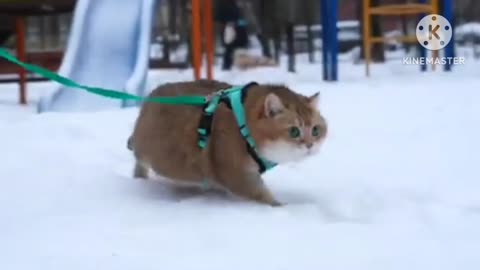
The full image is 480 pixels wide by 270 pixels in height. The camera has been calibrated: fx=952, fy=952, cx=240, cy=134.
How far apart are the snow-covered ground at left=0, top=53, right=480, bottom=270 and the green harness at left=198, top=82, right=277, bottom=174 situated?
15 centimetres

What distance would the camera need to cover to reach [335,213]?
2791mm


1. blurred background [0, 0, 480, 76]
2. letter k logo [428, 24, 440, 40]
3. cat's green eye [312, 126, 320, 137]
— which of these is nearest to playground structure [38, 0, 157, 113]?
letter k logo [428, 24, 440, 40]

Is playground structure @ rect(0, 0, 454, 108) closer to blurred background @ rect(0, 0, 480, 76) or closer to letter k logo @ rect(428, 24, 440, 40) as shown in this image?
letter k logo @ rect(428, 24, 440, 40)

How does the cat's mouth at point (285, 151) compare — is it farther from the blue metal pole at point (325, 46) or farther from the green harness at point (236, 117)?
the blue metal pole at point (325, 46)

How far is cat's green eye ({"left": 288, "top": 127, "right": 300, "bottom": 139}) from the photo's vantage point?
278 centimetres

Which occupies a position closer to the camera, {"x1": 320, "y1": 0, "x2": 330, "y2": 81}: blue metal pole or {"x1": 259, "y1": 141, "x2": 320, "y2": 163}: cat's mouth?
{"x1": 259, "y1": 141, "x2": 320, "y2": 163}: cat's mouth

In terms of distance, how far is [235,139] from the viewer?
9.40ft

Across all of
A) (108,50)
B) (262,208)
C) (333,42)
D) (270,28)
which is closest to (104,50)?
(108,50)

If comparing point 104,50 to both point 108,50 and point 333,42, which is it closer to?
point 108,50

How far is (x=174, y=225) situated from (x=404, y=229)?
632 millimetres

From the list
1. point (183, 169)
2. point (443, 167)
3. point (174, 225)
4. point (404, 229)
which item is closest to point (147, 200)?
point (183, 169)

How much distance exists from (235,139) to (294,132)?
191 millimetres

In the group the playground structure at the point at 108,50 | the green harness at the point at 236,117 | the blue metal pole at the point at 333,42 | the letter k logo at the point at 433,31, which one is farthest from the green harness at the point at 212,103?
the letter k logo at the point at 433,31

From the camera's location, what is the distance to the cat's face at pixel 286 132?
9.13 ft
